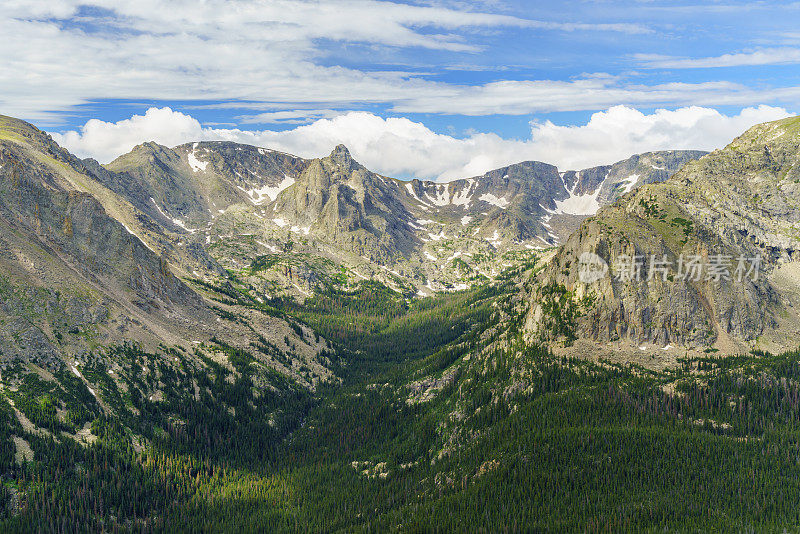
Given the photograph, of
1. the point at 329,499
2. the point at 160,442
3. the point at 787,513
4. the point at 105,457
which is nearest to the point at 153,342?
the point at 160,442

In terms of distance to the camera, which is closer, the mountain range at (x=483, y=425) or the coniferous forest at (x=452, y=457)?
the coniferous forest at (x=452, y=457)

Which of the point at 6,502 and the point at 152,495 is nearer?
the point at 6,502

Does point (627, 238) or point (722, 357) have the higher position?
point (627, 238)

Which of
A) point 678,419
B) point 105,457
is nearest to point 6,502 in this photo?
point 105,457

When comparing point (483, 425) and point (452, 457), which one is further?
point (483, 425)

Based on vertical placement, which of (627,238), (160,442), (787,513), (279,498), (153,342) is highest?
(627,238)

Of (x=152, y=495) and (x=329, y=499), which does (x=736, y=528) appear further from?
(x=152, y=495)

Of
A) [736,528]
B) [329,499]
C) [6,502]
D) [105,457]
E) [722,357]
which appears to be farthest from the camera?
[722,357]

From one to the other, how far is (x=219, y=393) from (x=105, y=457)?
6266cm

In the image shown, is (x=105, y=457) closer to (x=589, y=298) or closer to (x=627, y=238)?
(x=589, y=298)

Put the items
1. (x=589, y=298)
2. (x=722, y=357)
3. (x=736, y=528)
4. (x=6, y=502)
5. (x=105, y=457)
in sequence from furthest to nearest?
(x=589, y=298) → (x=722, y=357) → (x=105, y=457) → (x=6, y=502) → (x=736, y=528)

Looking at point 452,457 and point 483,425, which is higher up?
point 483,425

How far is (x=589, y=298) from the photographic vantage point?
189m

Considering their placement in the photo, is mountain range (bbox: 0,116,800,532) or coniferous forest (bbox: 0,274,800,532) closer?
coniferous forest (bbox: 0,274,800,532)
